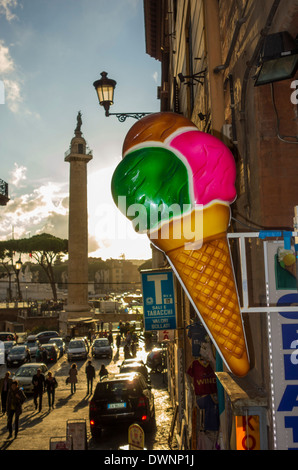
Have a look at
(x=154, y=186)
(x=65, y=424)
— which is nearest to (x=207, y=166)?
(x=154, y=186)

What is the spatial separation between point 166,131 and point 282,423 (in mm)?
2386

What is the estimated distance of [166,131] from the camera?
3.37 metres

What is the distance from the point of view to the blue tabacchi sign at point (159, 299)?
1155cm

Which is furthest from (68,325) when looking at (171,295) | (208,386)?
(208,386)

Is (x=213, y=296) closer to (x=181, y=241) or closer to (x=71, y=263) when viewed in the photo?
(x=181, y=241)

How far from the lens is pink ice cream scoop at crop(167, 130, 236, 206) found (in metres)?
3.21

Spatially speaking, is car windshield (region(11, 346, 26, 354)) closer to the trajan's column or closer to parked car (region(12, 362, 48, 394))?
parked car (region(12, 362, 48, 394))

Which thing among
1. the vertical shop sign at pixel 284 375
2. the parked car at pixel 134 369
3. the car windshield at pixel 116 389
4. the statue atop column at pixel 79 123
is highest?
the statue atop column at pixel 79 123

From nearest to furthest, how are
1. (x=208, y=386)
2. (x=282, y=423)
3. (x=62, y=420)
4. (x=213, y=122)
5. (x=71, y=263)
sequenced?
1. (x=282, y=423)
2. (x=213, y=122)
3. (x=208, y=386)
4. (x=62, y=420)
5. (x=71, y=263)

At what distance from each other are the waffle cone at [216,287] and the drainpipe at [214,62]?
246 cm

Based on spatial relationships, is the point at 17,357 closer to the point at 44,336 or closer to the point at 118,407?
the point at 44,336

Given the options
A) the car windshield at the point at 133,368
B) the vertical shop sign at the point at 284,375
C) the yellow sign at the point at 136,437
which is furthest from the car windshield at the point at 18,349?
the vertical shop sign at the point at 284,375

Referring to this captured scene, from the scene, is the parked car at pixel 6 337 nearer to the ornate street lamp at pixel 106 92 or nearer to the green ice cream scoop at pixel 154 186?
the ornate street lamp at pixel 106 92

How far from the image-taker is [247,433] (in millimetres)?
3559
